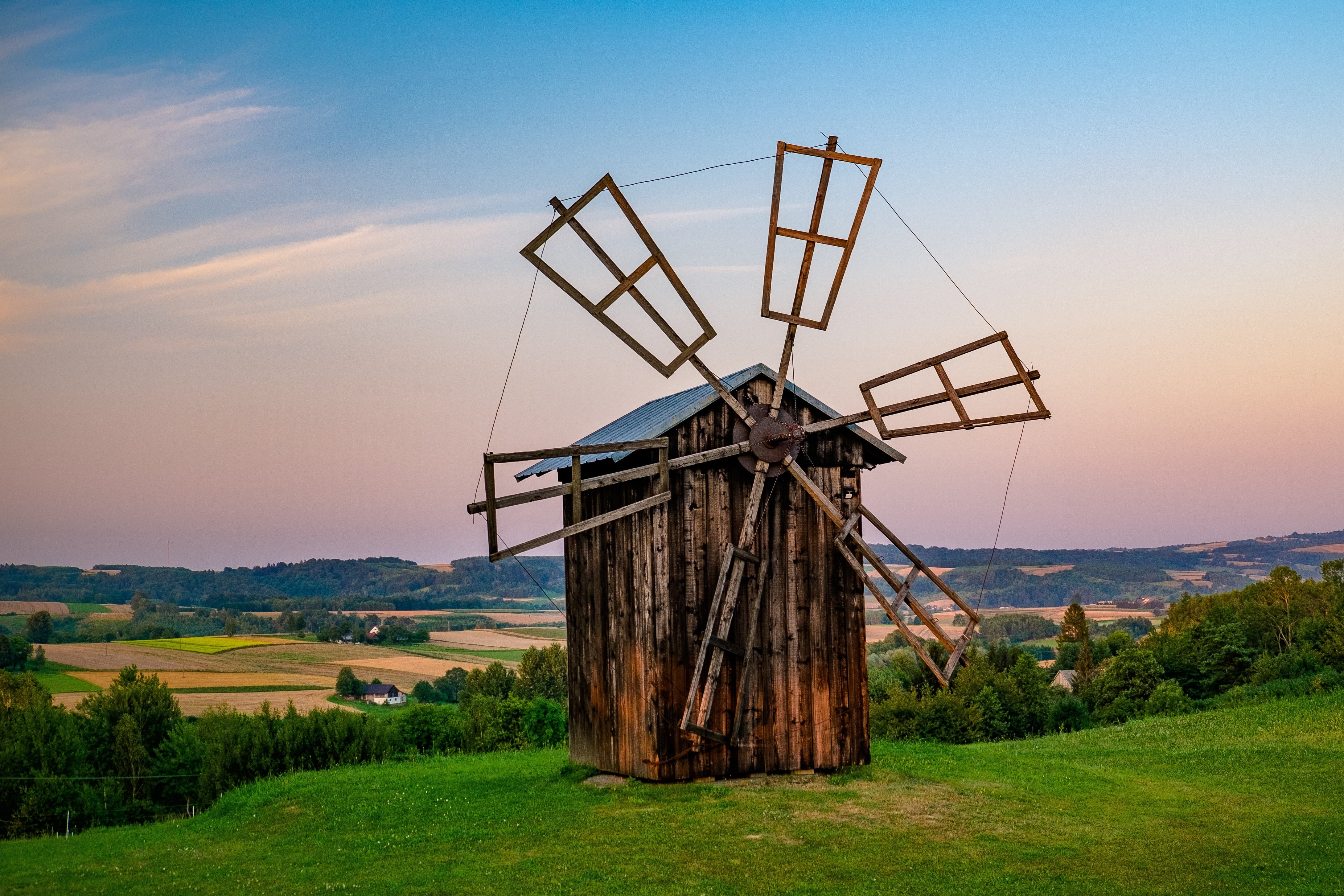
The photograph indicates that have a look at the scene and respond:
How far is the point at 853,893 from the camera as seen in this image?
1089 cm

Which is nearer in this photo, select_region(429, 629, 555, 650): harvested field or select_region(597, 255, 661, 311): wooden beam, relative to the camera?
select_region(597, 255, 661, 311): wooden beam

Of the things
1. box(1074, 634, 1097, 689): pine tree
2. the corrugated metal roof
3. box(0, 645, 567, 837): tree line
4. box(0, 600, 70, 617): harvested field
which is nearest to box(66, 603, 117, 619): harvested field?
box(0, 600, 70, 617): harvested field

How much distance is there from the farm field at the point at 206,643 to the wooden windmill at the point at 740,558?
209 feet

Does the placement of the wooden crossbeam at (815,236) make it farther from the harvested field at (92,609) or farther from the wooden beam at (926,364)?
the harvested field at (92,609)

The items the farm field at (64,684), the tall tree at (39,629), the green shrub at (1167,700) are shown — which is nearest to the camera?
the green shrub at (1167,700)

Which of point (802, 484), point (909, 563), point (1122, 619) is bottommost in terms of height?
point (1122, 619)

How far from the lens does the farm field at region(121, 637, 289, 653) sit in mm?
72625

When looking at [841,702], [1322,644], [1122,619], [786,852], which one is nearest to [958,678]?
[1322,644]

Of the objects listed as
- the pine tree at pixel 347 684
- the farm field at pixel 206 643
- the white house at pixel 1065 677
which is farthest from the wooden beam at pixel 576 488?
the farm field at pixel 206 643

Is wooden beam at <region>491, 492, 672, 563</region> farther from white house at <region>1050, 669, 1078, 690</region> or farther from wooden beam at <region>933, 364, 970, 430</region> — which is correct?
white house at <region>1050, 669, 1078, 690</region>

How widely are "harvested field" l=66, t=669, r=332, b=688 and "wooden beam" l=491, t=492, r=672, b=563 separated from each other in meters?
49.2

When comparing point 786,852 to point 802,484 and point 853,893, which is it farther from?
point 802,484

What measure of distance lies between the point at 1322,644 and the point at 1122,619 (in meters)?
66.6

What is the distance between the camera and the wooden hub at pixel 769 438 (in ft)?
51.8
